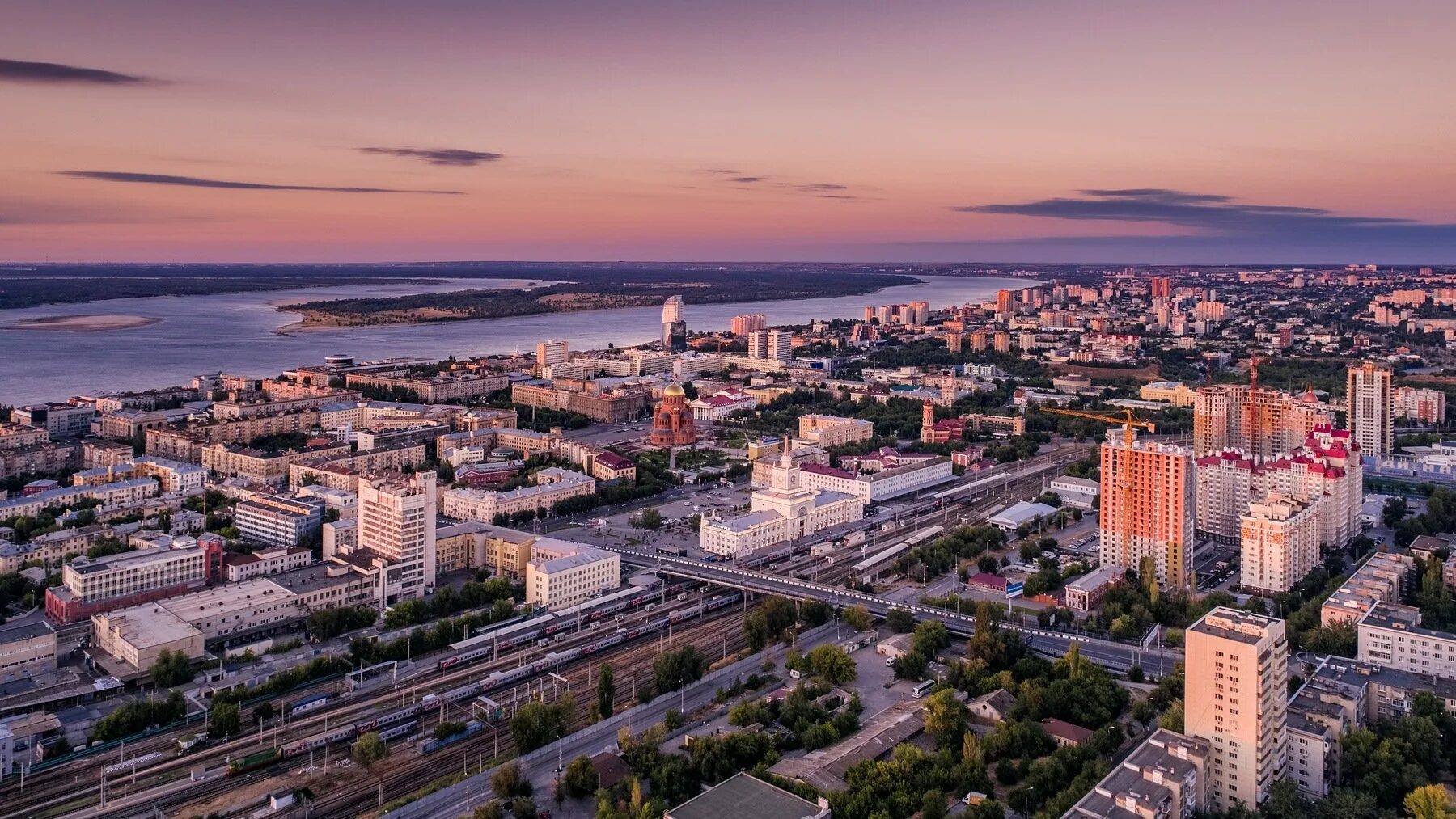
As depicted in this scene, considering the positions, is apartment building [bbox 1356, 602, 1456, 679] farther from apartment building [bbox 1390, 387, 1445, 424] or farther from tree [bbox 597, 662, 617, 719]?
apartment building [bbox 1390, 387, 1445, 424]

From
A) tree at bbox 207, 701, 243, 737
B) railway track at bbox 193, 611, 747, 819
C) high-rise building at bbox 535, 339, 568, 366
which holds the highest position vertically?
high-rise building at bbox 535, 339, 568, 366

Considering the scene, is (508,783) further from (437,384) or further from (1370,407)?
(437,384)

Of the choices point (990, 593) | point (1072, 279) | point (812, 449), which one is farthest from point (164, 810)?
point (1072, 279)

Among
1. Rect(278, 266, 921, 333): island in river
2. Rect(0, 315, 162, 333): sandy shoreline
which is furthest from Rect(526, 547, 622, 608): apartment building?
Rect(0, 315, 162, 333): sandy shoreline

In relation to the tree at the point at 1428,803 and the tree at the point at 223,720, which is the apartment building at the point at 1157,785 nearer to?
the tree at the point at 1428,803

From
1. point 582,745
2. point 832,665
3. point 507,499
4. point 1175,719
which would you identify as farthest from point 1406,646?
point 507,499

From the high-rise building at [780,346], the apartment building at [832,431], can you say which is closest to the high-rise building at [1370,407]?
the apartment building at [832,431]
